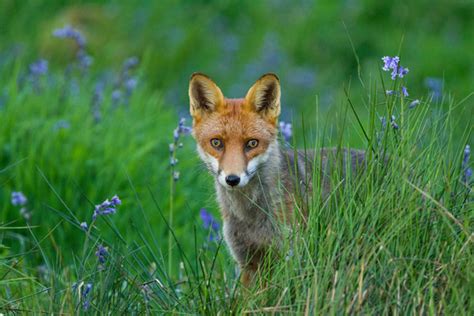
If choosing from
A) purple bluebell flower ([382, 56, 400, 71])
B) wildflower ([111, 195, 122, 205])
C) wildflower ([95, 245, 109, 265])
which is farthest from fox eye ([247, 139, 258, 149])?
wildflower ([95, 245, 109, 265])

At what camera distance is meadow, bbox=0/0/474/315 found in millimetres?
3561

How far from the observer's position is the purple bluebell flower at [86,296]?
12.3ft

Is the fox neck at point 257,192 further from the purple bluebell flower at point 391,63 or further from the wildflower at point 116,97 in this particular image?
the wildflower at point 116,97

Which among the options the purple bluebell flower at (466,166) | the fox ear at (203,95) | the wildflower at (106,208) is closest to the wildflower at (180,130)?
the fox ear at (203,95)

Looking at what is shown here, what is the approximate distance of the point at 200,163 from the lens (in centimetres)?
549

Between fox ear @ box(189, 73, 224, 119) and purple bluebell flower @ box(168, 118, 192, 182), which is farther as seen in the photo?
fox ear @ box(189, 73, 224, 119)

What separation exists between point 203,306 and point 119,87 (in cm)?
491

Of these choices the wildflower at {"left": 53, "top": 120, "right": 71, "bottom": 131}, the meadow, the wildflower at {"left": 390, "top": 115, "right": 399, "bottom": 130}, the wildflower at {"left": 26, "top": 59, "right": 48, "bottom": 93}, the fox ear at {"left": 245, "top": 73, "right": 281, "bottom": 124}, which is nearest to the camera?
the meadow

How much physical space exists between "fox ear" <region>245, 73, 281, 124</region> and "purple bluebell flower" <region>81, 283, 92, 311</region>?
1778mm

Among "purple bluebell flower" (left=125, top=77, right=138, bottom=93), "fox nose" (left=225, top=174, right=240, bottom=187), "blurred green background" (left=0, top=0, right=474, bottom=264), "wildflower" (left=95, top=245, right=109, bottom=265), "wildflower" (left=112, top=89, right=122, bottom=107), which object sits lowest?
"wildflower" (left=95, top=245, right=109, bottom=265)

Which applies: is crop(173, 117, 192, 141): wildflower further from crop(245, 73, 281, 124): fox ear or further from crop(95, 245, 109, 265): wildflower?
crop(95, 245, 109, 265): wildflower

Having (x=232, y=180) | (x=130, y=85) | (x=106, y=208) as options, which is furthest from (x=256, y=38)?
(x=106, y=208)

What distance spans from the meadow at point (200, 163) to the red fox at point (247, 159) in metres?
0.16

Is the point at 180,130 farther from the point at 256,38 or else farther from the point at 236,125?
the point at 256,38
